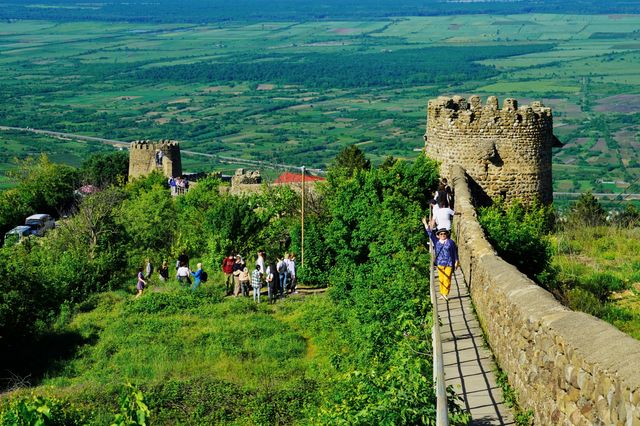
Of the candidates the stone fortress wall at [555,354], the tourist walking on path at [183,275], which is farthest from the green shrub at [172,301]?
the stone fortress wall at [555,354]

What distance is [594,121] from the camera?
400ft

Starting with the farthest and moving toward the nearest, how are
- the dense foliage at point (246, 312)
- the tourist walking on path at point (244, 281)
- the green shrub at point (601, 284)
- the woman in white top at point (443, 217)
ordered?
the tourist walking on path at point (244, 281) → the woman in white top at point (443, 217) → the green shrub at point (601, 284) → the dense foliage at point (246, 312)

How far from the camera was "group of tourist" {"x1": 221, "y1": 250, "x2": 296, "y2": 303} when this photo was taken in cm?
1841

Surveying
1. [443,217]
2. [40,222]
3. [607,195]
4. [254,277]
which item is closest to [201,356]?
[254,277]

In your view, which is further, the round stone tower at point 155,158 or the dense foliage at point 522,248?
the round stone tower at point 155,158

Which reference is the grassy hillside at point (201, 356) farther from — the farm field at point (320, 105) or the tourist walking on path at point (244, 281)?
the farm field at point (320, 105)

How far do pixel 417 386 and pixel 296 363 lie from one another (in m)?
7.82

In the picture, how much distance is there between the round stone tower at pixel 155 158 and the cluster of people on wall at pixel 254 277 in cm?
2220

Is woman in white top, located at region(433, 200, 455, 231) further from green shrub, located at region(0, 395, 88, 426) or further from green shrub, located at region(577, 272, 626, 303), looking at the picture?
green shrub, located at region(0, 395, 88, 426)

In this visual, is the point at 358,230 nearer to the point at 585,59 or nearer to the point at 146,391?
the point at 146,391

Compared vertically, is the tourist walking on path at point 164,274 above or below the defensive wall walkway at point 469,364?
below

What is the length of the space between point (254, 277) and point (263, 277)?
135cm

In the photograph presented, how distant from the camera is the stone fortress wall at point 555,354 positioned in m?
5.25

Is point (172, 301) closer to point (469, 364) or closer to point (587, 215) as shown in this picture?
point (469, 364)
